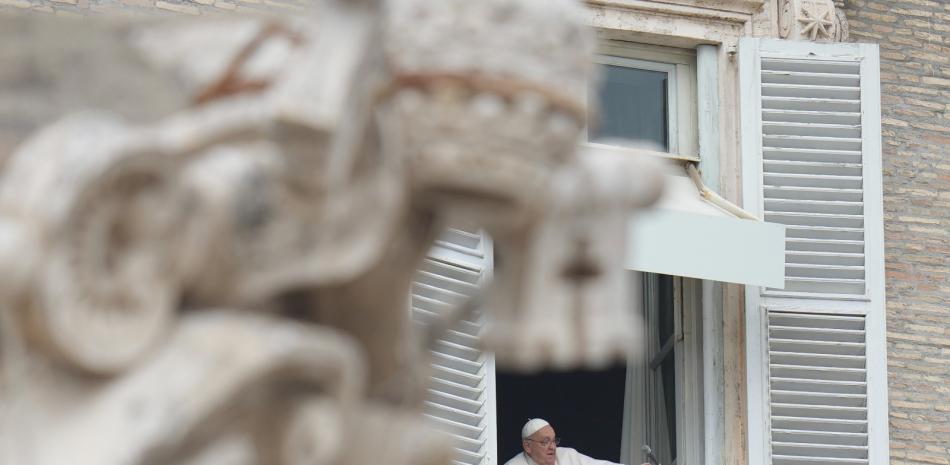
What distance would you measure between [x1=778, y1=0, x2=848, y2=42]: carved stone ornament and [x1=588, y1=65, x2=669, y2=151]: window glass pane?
0.64 m

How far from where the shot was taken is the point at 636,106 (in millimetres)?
14117

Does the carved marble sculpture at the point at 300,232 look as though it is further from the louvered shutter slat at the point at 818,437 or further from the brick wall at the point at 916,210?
the brick wall at the point at 916,210

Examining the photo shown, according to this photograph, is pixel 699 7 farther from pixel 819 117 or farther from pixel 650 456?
pixel 650 456

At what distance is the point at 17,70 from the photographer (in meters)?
3.82

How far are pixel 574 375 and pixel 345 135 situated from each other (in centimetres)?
1491

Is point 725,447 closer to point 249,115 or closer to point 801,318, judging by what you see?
point 801,318

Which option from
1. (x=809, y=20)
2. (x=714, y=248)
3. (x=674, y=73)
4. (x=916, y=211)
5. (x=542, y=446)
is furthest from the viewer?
→ (x=916, y=211)

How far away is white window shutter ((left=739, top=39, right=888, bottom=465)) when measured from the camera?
544 inches

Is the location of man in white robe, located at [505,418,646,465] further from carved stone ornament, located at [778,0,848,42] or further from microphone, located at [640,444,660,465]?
carved stone ornament, located at [778,0,848,42]

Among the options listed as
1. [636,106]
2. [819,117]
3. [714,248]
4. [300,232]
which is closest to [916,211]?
[819,117]

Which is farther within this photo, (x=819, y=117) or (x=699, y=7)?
(x=819, y=117)

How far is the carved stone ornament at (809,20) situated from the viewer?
46.0 feet

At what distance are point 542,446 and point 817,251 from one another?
1.65 meters

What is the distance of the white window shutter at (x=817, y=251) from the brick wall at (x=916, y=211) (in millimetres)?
292
